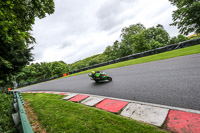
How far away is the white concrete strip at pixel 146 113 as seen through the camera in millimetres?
2176

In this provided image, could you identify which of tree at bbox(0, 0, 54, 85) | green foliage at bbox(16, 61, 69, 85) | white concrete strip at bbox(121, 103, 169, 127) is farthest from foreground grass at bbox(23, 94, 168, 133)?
green foliage at bbox(16, 61, 69, 85)

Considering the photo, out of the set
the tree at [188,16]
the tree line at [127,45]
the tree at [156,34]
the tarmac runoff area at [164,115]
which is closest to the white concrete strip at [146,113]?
the tarmac runoff area at [164,115]

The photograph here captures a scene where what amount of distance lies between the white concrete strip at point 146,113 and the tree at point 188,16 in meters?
20.2

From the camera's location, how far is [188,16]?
15.5m

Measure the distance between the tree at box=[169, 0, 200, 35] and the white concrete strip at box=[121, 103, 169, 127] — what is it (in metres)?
20.2

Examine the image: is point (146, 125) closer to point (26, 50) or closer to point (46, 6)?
point (46, 6)

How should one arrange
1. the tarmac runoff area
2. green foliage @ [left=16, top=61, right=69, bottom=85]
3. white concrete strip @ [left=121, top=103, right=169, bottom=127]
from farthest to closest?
green foliage @ [left=16, top=61, right=69, bottom=85] < white concrete strip @ [left=121, top=103, right=169, bottom=127] < the tarmac runoff area

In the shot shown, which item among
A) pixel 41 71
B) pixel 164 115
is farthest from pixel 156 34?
pixel 41 71

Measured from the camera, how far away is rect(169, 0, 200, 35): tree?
14471 mm

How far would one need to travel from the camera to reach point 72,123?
2.56 m

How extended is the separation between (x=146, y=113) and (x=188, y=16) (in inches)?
849

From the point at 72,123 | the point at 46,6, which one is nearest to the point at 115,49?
the point at 46,6

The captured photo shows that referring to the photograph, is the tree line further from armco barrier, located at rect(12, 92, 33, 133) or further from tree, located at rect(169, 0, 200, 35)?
armco barrier, located at rect(12, 92, 33, 133)

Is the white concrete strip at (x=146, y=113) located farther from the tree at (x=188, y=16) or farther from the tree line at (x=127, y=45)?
the tree line at (x=127, y=45)
